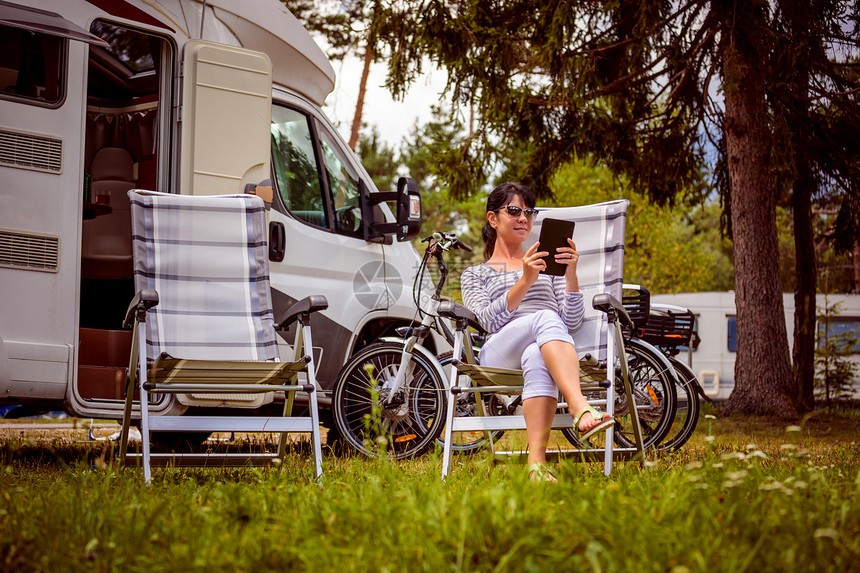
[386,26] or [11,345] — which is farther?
[386,26]

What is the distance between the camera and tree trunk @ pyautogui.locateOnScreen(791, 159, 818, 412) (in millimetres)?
9039

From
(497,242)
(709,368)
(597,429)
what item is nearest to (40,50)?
(497,242)

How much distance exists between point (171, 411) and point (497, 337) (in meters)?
1.82

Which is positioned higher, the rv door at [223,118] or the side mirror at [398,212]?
the rv door at [223,118]

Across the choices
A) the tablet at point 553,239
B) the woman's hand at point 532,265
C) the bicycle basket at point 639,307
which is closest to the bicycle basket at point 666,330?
the bicycle basket at point 639,307

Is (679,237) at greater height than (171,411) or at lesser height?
greater

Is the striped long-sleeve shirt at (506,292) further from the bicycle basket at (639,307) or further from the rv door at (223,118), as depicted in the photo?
the rv door at (223,118)

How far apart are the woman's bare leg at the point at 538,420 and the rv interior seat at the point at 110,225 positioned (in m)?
3.04

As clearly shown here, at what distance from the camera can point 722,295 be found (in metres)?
16.1

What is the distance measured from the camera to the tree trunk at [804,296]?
29.7ft

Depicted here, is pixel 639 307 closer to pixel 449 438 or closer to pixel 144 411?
pixel 449 438

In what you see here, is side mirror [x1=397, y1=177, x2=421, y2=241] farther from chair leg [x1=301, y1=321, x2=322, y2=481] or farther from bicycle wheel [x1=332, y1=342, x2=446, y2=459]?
chair leg [x1=301, y1=321, x2=322, y2=481]

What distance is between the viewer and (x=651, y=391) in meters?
4.99

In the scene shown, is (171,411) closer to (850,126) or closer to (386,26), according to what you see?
(386,26)
